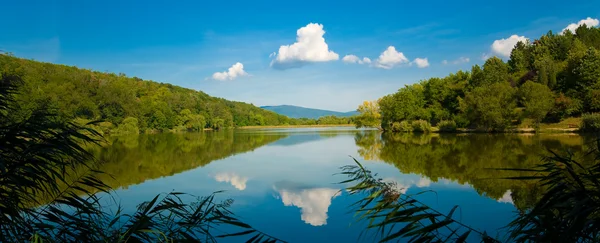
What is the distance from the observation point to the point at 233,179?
570 inches

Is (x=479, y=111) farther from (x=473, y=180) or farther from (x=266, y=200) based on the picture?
(x=266, y=200)

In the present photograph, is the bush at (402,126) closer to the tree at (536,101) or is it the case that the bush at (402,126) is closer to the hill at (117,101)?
the tree at (536,101)

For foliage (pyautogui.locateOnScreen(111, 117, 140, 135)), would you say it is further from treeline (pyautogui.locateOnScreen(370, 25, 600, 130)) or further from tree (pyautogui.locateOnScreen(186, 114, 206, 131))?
treeline (pyautogui.locateOnScreen(370, 25, 600, 130))

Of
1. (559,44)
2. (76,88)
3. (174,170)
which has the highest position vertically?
(559,44)

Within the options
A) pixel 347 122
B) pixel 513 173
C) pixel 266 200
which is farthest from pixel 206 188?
pixel 347 122

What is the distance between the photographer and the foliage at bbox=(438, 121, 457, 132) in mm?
45906

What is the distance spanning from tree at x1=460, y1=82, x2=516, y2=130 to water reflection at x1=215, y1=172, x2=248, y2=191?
31.8 meters

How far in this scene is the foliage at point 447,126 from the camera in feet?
151

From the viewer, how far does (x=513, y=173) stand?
13.2m

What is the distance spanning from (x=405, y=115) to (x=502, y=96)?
51.9 ft

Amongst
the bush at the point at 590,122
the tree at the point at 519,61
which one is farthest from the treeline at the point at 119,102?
the tree at the point at 519,61

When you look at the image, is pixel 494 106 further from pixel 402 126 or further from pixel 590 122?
pixel 402 126

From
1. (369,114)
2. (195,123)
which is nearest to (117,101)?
(195,123)

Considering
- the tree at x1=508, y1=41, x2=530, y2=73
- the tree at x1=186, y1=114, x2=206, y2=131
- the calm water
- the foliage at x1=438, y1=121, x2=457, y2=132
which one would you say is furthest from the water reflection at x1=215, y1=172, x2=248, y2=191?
the tree at x1=186, y1=114, x2=206, y2=131
